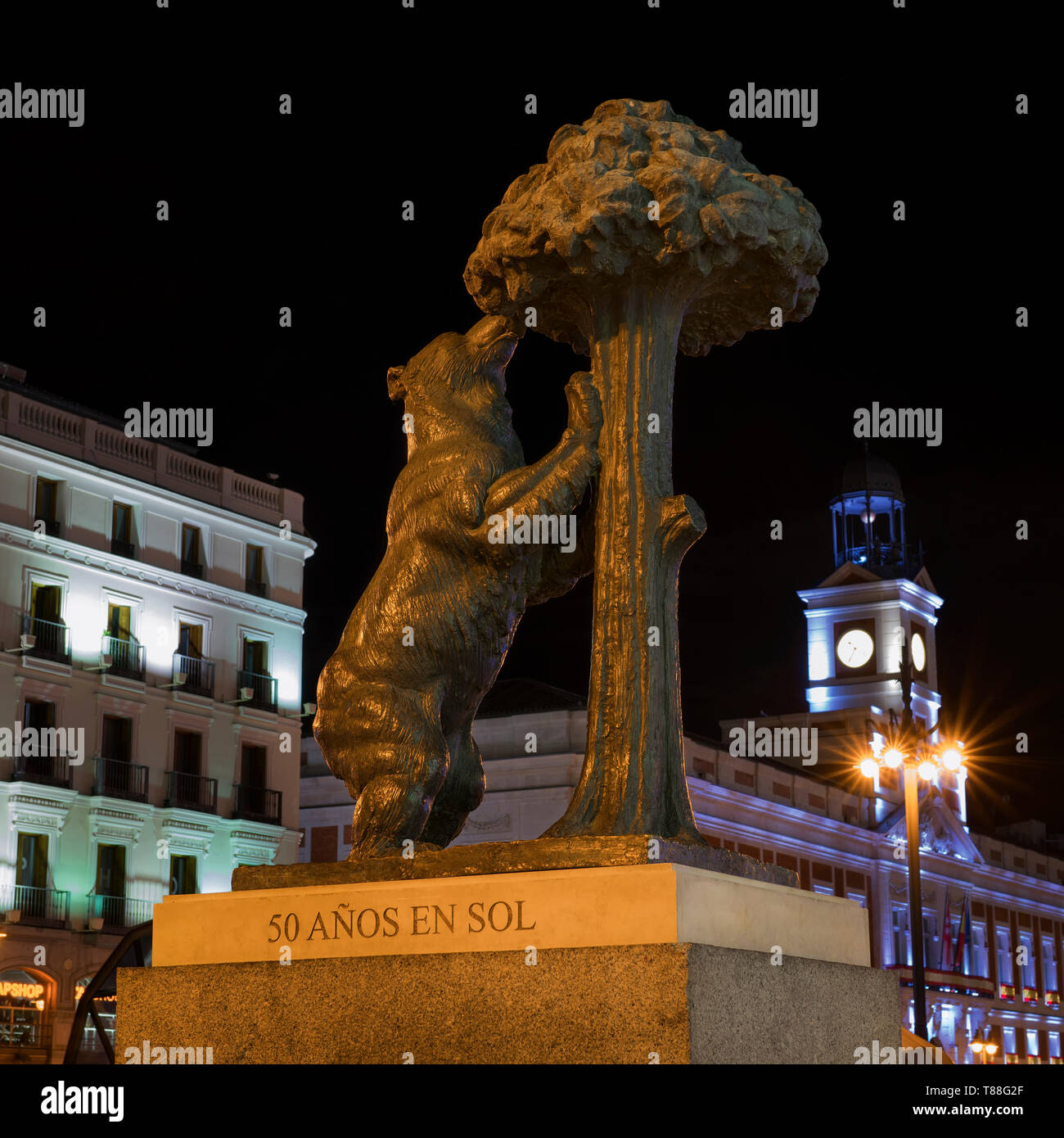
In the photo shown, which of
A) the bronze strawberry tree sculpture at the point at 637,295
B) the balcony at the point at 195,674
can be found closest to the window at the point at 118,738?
the balcony at the point at 195,674

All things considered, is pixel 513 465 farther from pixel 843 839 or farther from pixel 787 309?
pixel 843 839

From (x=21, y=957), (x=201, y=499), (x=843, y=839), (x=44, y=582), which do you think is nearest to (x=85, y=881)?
(x=21, y=957)

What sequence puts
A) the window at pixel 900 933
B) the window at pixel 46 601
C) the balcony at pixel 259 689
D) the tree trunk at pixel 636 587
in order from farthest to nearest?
the window at pixel 900 933 < the balcony at pixel 259 689 < the window at pixel 46 601 < the tree trunk at pixel 636 587

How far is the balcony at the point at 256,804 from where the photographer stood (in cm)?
3278

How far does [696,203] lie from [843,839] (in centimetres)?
4103

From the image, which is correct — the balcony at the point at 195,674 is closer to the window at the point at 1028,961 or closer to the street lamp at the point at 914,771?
the street lamp at the point at 914,771

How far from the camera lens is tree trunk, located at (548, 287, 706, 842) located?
6480 mm

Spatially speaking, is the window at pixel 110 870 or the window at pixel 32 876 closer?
the window at pixel 32 876

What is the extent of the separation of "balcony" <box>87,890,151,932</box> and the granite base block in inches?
930

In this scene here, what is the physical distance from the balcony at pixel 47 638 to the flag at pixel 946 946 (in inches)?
1123

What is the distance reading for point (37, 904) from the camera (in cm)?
2848

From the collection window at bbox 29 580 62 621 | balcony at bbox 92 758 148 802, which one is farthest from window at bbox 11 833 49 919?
window at bbox 29 580 62 621

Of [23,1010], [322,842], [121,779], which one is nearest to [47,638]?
[121,779]

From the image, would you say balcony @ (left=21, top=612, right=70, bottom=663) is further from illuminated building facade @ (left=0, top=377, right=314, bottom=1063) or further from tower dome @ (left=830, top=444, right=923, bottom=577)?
tower dome @ (left=830, top=444, right=923, bottom=577)
